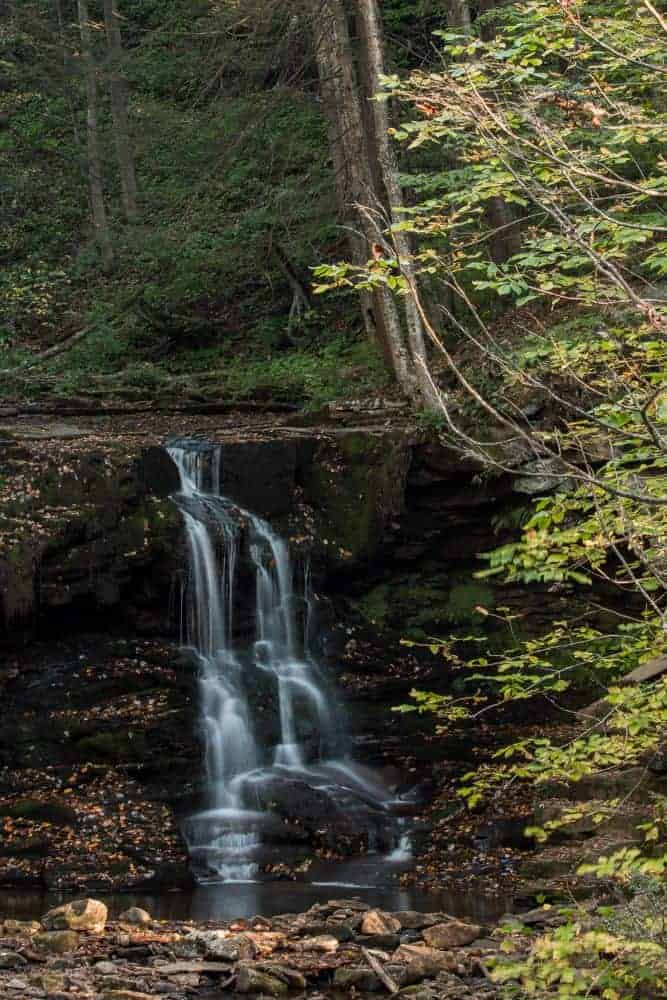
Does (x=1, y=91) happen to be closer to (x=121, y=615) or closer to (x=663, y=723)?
(x=121, y=615)

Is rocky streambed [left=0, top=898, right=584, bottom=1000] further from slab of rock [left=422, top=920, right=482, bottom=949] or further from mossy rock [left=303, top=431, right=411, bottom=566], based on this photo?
mossy rock [left=303, top=431, right=411, bottom=566]

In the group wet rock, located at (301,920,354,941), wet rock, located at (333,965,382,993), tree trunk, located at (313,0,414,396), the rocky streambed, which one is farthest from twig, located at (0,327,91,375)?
wet rock, located at (333,965,382,993)

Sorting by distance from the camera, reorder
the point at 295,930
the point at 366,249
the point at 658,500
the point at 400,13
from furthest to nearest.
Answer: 1. the point at 400,13
2. the point at 366,249
3. the point at 295,930
4. the point at 658,500

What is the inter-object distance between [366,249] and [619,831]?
1044 cm

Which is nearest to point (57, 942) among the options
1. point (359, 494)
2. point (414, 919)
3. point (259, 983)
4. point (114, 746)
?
point (259, 983)

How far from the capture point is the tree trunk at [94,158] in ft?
73.3

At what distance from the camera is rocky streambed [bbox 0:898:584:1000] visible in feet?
22.4

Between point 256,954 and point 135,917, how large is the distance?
1303mm

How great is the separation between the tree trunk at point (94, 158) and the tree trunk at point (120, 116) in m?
0.40

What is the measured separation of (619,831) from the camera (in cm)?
822

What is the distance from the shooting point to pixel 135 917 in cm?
839

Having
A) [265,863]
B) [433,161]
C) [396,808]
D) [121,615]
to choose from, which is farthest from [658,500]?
[433,161]

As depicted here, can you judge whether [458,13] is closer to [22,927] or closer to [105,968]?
[22,927]

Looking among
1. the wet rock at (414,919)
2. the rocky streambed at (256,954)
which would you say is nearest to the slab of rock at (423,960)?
the rocky streambed at (256,954)
